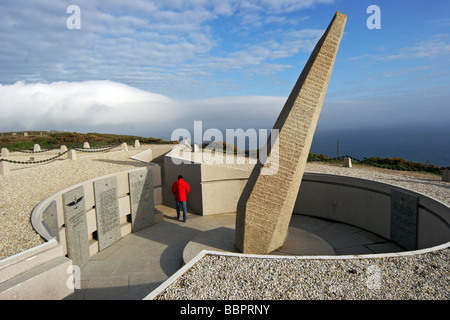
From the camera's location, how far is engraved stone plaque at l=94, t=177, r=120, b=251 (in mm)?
9203

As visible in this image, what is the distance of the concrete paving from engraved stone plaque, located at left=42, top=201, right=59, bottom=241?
5.14 ft

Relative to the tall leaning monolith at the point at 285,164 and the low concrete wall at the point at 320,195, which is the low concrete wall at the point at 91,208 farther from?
the tall leaning monolith at the point at 285,164

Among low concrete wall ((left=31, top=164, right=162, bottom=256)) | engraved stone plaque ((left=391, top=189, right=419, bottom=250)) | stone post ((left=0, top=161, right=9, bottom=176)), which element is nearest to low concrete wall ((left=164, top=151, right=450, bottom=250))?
engraved stone plaque ((left=391, top=189, right=419, bottom=250))

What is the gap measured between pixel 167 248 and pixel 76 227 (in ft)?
9.08

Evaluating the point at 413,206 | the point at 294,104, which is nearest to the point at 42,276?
the point at 294,104

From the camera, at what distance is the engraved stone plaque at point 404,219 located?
8.64 meters

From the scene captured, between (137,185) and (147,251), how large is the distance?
2661 millimetres

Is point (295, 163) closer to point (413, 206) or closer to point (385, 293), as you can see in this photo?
point (385, 293)

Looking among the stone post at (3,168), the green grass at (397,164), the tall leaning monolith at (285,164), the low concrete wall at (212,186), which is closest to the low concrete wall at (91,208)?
the low concrete wall at (212,186)

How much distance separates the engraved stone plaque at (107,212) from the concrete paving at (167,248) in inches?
12.7

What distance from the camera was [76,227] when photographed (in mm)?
8039

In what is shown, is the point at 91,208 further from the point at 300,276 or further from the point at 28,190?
the point at 300,276

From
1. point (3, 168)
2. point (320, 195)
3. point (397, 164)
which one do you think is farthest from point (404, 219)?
point (3, 168)

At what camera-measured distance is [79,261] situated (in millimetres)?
8031
